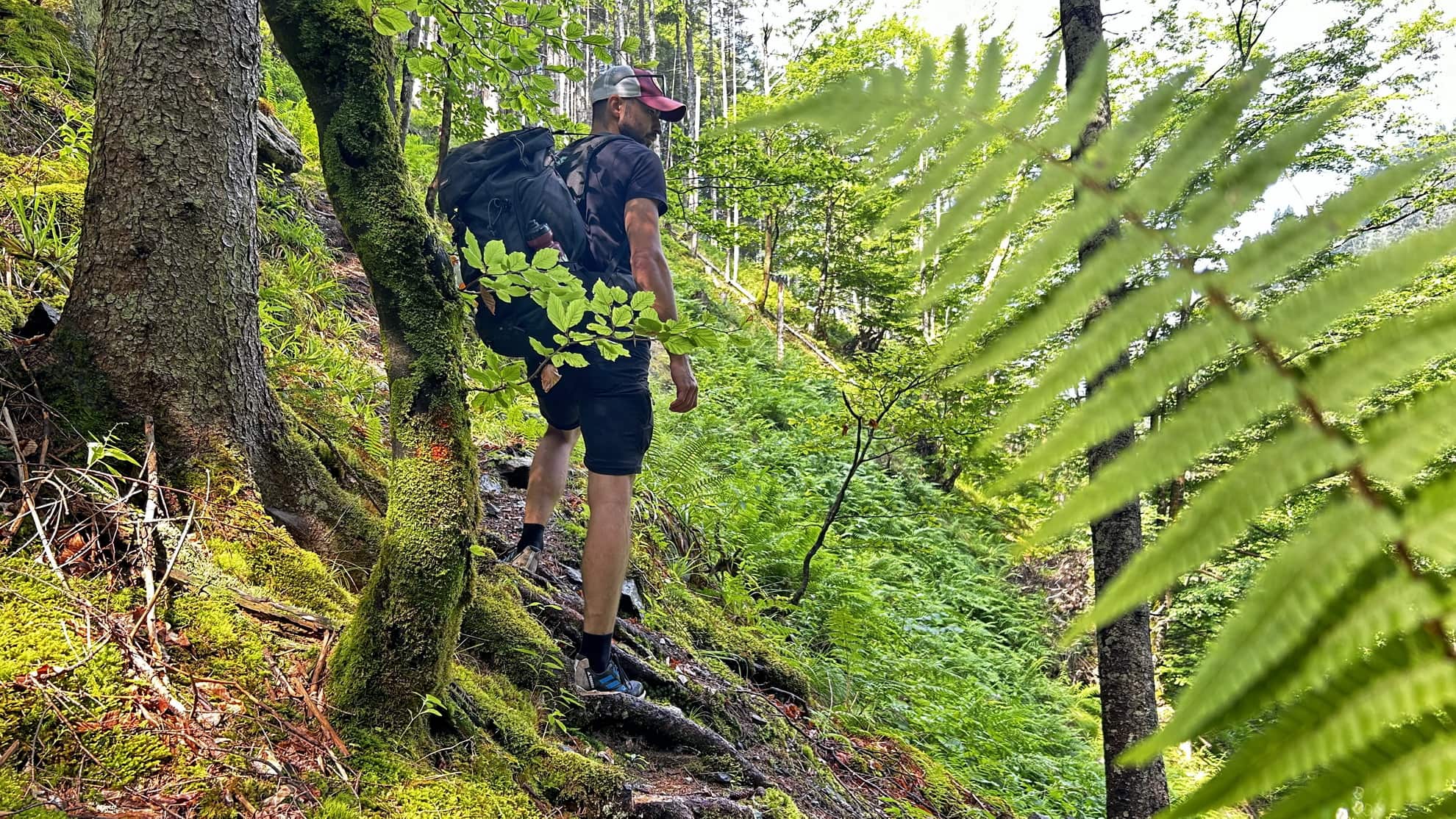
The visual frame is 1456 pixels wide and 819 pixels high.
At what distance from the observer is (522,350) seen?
2.35m

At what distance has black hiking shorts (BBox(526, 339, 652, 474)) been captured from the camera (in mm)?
2406

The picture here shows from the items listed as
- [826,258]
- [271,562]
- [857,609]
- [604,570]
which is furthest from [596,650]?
[826,258]

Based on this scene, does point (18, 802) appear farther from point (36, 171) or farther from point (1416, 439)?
point (36, 171)

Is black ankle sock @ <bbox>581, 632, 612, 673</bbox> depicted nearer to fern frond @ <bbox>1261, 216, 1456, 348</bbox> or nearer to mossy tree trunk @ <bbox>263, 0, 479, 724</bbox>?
mossy tree trunk @ <bbox>263, 0, 479, 724</bbox>

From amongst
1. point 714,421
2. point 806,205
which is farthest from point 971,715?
point 806,205

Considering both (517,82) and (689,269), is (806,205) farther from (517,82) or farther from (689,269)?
(517,82)

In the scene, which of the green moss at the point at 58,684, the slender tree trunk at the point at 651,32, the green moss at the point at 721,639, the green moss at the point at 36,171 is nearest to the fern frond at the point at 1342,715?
the green moss at the point at 58,684

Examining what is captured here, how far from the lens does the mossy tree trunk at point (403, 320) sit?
4.86 feet

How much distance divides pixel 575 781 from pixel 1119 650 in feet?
8.80

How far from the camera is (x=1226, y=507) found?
45 cm

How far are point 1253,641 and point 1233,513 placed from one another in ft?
0.28

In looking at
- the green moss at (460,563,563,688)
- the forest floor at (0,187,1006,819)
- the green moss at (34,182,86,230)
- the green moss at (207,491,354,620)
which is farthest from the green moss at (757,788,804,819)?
the green moss at (34,182,86,230)

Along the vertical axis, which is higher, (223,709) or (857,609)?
(223,709)

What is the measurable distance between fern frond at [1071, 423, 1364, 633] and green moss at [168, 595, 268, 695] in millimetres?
1567
